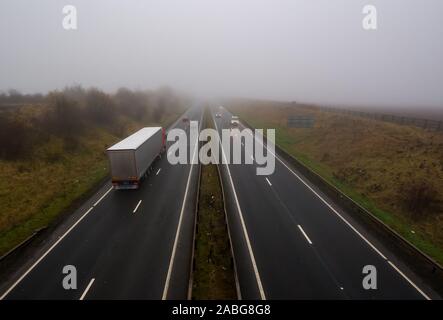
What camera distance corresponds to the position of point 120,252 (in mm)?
14531

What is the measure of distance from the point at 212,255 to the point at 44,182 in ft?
66.6

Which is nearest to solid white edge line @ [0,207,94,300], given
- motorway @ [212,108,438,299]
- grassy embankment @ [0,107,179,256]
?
grassy embankment @ [0,107,179,256]

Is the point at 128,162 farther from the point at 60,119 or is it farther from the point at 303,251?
the point at 60,119

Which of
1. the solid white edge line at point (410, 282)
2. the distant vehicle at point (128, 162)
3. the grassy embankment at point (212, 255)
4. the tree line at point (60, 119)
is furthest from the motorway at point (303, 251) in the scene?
the tree line at point (60, 119)

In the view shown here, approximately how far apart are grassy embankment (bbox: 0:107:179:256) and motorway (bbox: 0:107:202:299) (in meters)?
2.21

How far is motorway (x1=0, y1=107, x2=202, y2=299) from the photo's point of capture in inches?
467

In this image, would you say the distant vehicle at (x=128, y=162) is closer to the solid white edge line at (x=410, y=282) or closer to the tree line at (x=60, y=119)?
the tree line at (x=60, y=119)

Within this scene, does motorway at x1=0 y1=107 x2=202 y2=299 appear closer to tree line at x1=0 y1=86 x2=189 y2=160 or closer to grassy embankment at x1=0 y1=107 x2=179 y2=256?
grassy embankment at x1=0 y1=107 x2=179 y2=256

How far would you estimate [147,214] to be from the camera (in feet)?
62.1

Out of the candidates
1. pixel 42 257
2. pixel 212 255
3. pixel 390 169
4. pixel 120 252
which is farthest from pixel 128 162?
pixel 390 169

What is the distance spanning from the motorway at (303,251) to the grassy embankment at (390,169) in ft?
11.0
